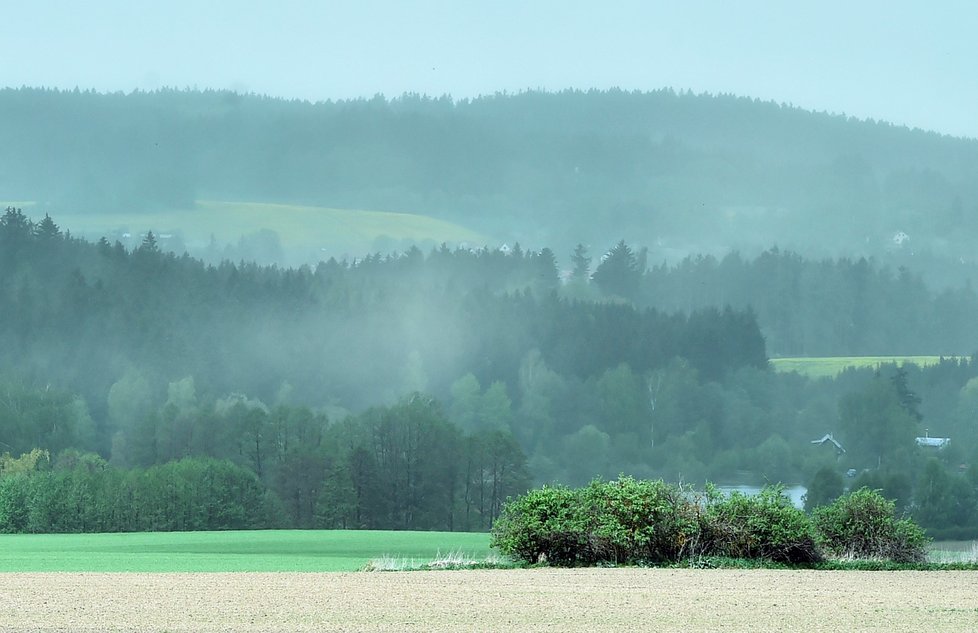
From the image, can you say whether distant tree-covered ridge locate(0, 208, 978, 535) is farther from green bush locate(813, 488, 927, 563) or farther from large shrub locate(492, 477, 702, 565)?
green bush locate(813, 488, 927, 563)

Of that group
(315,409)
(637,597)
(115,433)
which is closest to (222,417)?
(115,433)

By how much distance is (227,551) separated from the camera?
55750mm

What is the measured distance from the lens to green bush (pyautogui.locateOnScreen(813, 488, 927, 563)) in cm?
3875

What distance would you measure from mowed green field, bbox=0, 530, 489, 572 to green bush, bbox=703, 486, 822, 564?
28.9 ft

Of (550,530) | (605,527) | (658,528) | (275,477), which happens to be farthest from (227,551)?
(275,477)

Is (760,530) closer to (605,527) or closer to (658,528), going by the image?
(658,528)

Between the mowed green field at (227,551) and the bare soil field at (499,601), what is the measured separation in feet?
11.9

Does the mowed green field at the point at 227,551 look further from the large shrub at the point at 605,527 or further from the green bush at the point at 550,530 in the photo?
the large shrub at the point at 605,527

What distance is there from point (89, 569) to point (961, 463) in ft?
485

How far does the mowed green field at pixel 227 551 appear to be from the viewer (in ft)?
136

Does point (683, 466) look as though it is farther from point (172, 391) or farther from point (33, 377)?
point (33, 377)

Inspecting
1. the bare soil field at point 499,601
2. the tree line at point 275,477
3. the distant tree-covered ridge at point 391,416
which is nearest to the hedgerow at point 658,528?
the bare soil field at point 499,601

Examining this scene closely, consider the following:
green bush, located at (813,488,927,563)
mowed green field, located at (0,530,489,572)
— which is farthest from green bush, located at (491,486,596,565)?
green bush, located at (813,488,927,563)

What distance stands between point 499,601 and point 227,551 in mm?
27674
